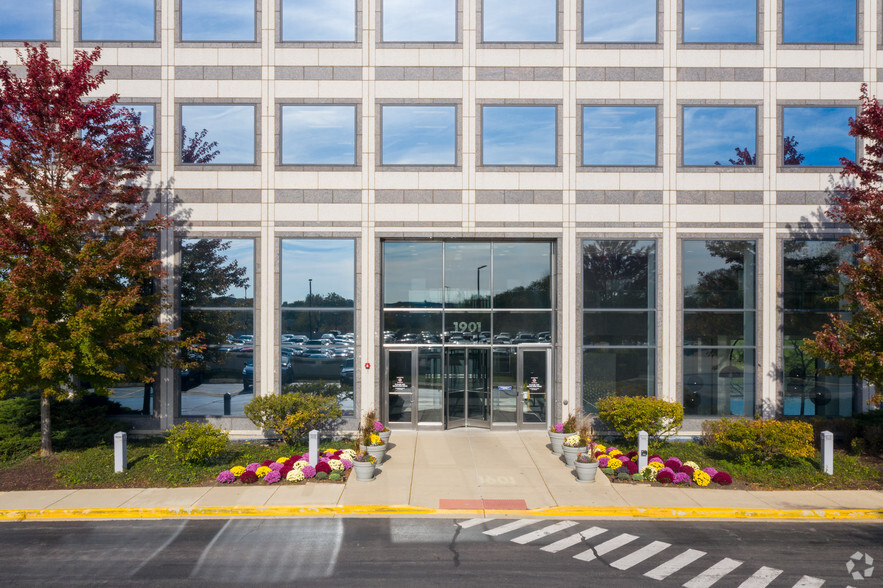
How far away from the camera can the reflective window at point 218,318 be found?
1733 cm

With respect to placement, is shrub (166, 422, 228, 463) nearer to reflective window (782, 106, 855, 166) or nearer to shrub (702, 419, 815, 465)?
shrub (702, 419, 815, 465)

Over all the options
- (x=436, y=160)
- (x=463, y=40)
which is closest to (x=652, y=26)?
(x=463, y=40)

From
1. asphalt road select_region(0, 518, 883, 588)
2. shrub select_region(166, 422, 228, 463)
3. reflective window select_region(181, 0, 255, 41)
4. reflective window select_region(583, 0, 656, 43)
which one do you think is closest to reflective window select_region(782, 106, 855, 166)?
reflective window select_region(583, 0, 656, 43)

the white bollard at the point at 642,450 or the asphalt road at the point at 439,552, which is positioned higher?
the white bollard at the point at 642,450

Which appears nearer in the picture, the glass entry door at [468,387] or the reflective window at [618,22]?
the reflective window at [618,22]

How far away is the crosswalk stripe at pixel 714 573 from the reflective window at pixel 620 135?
11.7 meters

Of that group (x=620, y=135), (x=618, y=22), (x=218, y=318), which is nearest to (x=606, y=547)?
(x=620, y=135)

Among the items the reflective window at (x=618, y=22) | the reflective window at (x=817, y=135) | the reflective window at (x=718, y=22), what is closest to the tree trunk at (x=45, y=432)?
the reflective window at (x=618, y=22)

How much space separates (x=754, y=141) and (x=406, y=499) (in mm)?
14361

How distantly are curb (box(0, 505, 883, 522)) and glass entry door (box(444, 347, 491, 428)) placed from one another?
22.6 feet

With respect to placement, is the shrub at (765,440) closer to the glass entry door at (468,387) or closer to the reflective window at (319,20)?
the glass entry door at (468,387)

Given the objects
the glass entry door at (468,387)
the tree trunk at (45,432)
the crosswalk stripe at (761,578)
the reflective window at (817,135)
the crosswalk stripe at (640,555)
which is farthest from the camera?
the glass entry door at (468,387)

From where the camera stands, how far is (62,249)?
44.6ft

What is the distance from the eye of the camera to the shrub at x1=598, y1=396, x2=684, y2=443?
15.4m
